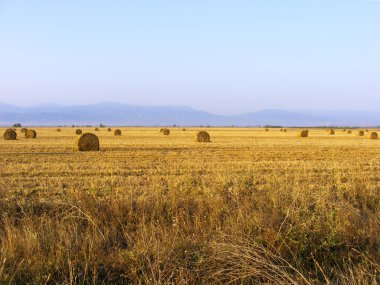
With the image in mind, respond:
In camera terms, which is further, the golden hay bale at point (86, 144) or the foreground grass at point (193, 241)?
the golden hay bale at point (86, 144)

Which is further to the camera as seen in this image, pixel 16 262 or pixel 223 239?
pixel 223 239

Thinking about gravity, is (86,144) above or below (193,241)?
below

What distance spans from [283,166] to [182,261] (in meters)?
13.9

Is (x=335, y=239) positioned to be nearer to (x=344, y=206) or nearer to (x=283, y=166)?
(x=344, y=206)

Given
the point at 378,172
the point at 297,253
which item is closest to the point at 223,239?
the point at 297,253

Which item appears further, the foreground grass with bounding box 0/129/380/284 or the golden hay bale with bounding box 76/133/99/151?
the golden hay bale with bounding box 76/133/99/151

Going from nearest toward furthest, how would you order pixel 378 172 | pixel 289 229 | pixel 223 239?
1. pixel 223 239
2. pixel 289 229
3. pixel 378 172

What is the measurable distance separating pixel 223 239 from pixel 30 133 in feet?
160

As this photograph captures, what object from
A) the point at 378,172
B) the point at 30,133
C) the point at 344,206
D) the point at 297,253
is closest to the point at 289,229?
the point at 297,253

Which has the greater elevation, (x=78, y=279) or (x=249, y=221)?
(x=249, y=221)

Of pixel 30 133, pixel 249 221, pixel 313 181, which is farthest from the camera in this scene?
pixel 30 133

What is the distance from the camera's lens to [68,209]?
22.6ft

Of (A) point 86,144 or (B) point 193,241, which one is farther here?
(A) point 86,144

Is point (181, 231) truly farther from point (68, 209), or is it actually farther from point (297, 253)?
point (68, 209)
